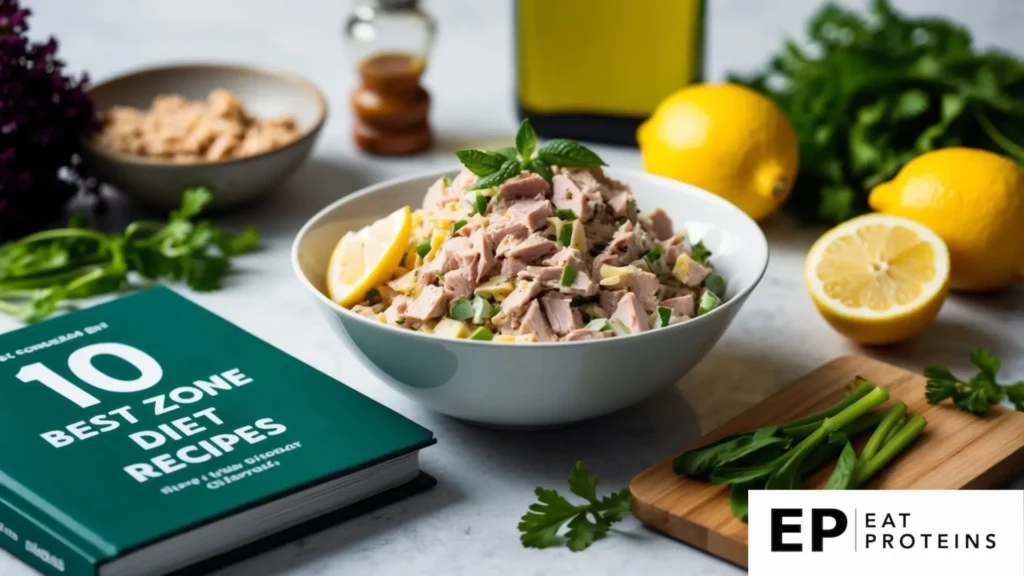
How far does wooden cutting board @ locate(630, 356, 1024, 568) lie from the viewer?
1.29m

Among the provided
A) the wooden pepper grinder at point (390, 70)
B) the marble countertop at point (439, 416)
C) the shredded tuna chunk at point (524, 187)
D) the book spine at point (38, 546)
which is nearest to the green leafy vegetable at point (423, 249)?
the shredded tuna chunk at point (524, 187)

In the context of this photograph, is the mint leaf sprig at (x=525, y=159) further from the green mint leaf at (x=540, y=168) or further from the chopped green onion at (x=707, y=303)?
the chopped green onion at (x=707, y=303)

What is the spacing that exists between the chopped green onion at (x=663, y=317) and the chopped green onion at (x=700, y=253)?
20 cm

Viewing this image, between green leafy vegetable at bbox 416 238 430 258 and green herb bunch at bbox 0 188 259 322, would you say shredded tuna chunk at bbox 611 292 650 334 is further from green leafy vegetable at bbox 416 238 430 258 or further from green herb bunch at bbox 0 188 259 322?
green herb bunch at bbox 0 188 259 322

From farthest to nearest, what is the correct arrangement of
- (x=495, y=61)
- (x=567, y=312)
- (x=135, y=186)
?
(x=495, y=61) → (x=135, y=186) → (x=567, y=312)

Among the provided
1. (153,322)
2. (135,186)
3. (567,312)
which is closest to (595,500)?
(567,312)

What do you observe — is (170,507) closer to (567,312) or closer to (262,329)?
(567,312)

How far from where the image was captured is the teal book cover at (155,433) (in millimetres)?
1239

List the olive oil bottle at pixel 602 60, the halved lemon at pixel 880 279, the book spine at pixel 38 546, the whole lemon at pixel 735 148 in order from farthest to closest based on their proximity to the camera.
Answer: the olive oil bottle at pixel 602 60 → the whole lemon at pixel 735 148 → the halved lemon at pixel 880 279 → the book spine at pixel 38 546

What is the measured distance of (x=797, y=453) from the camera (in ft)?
4.29

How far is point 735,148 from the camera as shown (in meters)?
1.99

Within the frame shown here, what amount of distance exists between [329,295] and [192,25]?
1848 mm

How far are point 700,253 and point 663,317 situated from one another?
0.74ft

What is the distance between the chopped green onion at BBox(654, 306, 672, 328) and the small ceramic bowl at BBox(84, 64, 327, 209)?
0.93 meters
